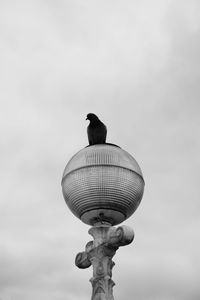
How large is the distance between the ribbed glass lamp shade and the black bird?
0.45 meters

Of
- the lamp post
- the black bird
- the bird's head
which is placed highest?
the bird's head

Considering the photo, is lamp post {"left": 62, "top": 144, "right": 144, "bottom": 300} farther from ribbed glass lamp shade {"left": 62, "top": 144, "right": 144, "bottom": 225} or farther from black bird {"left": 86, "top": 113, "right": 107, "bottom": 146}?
black bird {"left": 86, "top": 113, "right": 107, "bottom": 146}

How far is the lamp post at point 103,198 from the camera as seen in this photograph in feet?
40.9

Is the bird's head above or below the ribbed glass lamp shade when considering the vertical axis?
above

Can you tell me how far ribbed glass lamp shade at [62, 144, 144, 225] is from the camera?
12.5 metres

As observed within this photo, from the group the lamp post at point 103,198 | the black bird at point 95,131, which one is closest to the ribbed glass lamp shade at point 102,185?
the lamp post at point 103,198

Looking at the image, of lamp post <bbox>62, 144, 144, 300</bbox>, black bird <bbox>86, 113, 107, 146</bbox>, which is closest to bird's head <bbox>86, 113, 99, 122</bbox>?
black bird <bbox>86, 113, 107, 146</bbox>

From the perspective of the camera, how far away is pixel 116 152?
13047 millimetres

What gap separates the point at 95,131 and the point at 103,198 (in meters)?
1.80

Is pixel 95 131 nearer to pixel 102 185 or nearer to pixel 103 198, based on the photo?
pixel 102 185

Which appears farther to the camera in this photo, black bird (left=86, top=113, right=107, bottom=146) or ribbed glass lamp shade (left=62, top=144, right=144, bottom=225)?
black bird (left=86, top=113, right=107, bottom=146)

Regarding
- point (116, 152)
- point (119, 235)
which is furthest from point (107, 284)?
point (116, 152)

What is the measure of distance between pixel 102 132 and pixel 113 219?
6.41 feet

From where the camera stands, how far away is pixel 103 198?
41.0 feet
